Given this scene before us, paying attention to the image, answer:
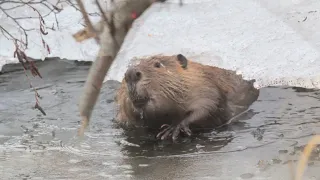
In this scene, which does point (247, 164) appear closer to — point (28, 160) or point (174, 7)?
point (28, 160)

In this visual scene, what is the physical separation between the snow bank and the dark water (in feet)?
1.47

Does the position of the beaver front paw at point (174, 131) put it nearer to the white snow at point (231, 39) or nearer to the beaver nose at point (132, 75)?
the beaver nose at point (132, 75)

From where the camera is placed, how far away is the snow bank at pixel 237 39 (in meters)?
5.75

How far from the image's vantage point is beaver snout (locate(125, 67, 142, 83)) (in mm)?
4133

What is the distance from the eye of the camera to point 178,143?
4176 millimetres

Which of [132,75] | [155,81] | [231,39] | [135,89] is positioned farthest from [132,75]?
[231,39]

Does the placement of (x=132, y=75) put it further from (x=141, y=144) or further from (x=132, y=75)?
(x=141, y=144)

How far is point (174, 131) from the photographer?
4.33 m

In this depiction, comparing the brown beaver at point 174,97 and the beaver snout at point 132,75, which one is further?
the brown beaver at point 174,97

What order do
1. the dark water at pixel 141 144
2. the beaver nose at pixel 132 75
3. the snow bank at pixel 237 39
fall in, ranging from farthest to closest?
the snow bank at pixel 237 39
the beaver nose at pixel 132 75
the dark water at pixel 141 144

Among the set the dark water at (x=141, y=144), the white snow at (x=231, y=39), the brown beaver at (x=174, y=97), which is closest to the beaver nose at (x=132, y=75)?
the brown beaver at (x=174, y=97)

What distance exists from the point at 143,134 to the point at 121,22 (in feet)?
9.70

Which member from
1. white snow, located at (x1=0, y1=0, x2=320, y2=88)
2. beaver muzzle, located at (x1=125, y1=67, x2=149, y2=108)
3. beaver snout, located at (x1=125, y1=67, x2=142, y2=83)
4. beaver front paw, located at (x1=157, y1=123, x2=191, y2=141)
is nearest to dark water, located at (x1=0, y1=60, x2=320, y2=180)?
beaver front paw, located at (x1=157, y1=123, x2=191, y2=141)

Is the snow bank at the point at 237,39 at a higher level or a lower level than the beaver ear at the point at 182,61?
lower
